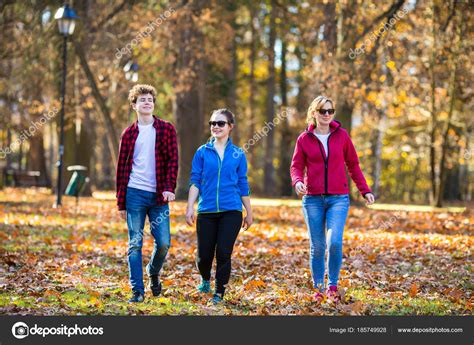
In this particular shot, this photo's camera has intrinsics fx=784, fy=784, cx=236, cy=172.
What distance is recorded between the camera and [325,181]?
806cm

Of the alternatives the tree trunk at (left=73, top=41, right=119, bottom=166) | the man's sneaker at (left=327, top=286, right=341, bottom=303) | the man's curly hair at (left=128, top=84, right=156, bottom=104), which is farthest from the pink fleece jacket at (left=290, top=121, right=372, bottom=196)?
the tree trunk at (left=73, top=41, right=119, bottom=166)

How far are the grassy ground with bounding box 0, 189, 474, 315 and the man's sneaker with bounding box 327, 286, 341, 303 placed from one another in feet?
0.34

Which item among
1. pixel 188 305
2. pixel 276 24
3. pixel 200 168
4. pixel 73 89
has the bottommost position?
pixel 188 305

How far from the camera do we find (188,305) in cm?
791

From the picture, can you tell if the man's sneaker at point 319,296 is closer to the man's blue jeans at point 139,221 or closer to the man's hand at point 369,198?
the man's hand at point 369,198

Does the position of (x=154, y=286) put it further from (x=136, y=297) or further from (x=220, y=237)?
(x=220, y=237)

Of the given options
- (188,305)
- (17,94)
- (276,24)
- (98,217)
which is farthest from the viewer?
(276,24)

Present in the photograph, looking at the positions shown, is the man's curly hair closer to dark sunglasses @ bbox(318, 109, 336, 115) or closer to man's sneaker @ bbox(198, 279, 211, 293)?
dark sunglasses @ bbox(318, 109, 336, 115)

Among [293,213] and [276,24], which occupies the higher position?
[276,24]

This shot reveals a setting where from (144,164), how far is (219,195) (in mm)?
824

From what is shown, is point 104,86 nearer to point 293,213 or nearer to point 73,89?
point 73,89

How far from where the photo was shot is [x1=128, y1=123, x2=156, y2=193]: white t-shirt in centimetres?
795

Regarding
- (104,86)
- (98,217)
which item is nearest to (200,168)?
(98,217)

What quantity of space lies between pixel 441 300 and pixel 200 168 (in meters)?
2.98
